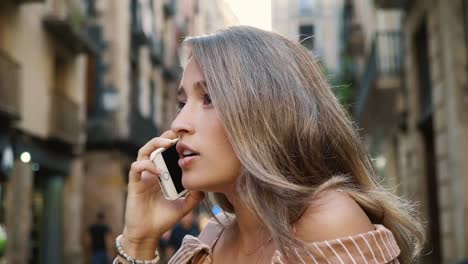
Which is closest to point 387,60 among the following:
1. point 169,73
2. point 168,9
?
point 169,73

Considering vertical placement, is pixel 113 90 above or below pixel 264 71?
below

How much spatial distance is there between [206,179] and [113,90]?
22629 mm

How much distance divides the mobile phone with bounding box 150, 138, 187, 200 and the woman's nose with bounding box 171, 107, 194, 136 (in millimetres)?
265

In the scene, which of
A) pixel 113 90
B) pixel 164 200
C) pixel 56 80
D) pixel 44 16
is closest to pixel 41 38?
pixel 44 16

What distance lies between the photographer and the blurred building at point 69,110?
14852 millimetres

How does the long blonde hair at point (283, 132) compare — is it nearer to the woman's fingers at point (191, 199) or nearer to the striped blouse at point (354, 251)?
the striped blouse at point (354, 251)

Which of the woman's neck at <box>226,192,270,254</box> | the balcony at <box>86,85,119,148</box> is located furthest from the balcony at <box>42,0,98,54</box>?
the woman's neck at <box>226,192,270,254</box>

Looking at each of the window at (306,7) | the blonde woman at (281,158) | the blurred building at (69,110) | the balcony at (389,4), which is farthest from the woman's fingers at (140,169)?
the window at (306,7)

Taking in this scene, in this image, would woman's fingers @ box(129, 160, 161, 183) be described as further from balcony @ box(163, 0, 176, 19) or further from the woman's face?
balcony @ box(163, 0, 176, 19)

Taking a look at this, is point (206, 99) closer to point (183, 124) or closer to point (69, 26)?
point (183, 124)

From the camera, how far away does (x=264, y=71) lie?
1.70 m

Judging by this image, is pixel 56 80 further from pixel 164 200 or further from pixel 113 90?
pixel 164 200

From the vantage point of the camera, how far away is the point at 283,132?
1.66 meters

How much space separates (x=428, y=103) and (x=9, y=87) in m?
8.18
